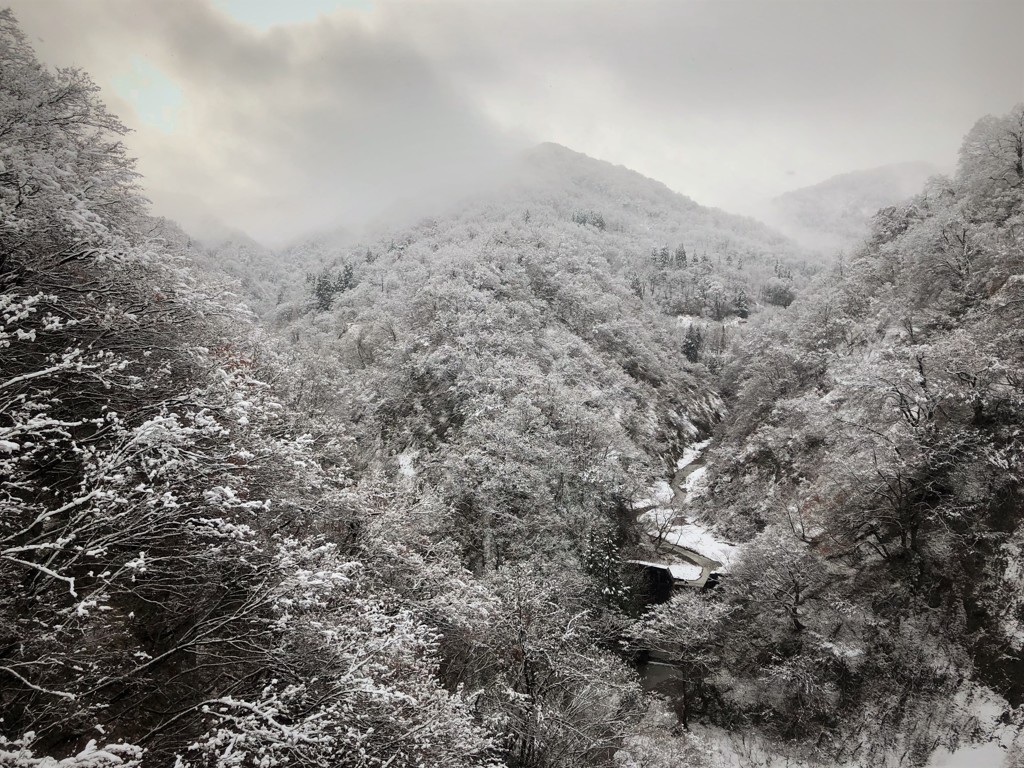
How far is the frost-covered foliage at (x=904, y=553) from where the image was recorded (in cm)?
1584

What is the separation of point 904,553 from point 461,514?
20331 mm

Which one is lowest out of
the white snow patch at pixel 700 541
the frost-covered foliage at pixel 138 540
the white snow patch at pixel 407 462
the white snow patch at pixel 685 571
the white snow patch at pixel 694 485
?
the white snow patch at pixel 700 541

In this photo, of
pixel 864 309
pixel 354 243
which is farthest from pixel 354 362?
pixel 354 243

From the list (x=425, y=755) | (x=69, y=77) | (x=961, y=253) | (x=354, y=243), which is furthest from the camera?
(x=354, y=243)

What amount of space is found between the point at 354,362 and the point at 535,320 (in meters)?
20.4

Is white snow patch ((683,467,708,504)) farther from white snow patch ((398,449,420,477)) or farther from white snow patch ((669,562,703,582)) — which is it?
white snow patch ((398,449,420,477))

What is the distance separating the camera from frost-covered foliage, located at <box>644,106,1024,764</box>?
15.8 meters

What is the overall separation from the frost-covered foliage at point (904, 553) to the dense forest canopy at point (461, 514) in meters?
0.12

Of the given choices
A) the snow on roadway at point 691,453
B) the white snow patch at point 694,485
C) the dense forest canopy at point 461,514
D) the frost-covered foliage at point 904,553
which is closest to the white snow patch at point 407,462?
the dense forest canopy at point 461,514

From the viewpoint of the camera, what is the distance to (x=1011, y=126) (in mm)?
31844

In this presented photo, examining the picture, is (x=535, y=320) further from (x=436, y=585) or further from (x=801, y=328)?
(x=436, y=585)

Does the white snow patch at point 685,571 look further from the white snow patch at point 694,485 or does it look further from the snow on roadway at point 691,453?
the snow on roadway at point 691,453

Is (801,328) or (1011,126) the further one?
(801,328)

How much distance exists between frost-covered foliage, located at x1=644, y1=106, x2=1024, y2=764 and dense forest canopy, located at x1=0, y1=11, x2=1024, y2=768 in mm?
124
